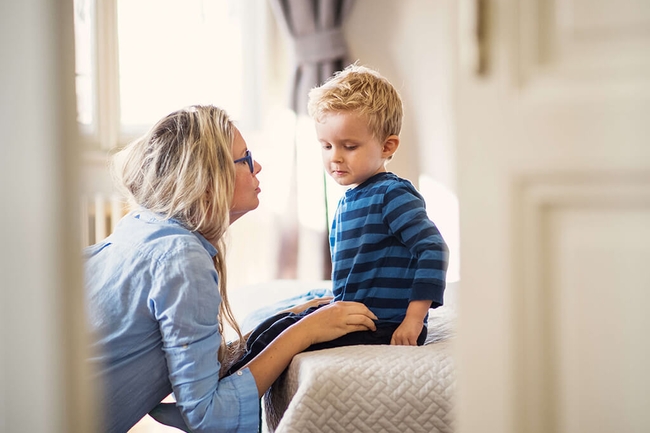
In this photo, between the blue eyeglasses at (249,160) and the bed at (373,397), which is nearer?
the bed at (373,397)

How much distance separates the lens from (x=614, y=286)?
72cm

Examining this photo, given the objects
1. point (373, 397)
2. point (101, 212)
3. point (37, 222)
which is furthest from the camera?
point (101, 212)

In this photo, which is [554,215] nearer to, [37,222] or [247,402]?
[37,222]

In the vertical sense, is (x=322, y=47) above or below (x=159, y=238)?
above

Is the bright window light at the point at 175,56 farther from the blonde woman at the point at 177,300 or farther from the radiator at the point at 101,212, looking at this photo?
the blonde woman at the point at 177,300

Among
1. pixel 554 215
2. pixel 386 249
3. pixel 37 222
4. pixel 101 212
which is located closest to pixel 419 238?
pixel 386 249

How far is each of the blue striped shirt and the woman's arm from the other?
0.31 feet

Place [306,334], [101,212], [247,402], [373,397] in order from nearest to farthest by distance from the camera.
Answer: [373,397] → [247,402] → [306,334] → [101,212]

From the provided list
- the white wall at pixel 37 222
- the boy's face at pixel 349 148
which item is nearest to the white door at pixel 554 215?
the white wall at pixel 37 222

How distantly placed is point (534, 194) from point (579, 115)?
3.7 inches

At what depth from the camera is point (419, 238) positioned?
1570 mm

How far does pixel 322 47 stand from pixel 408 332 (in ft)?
6.56

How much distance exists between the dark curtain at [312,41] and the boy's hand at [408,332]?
1729 millimetres

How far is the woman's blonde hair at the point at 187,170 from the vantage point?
146cm
